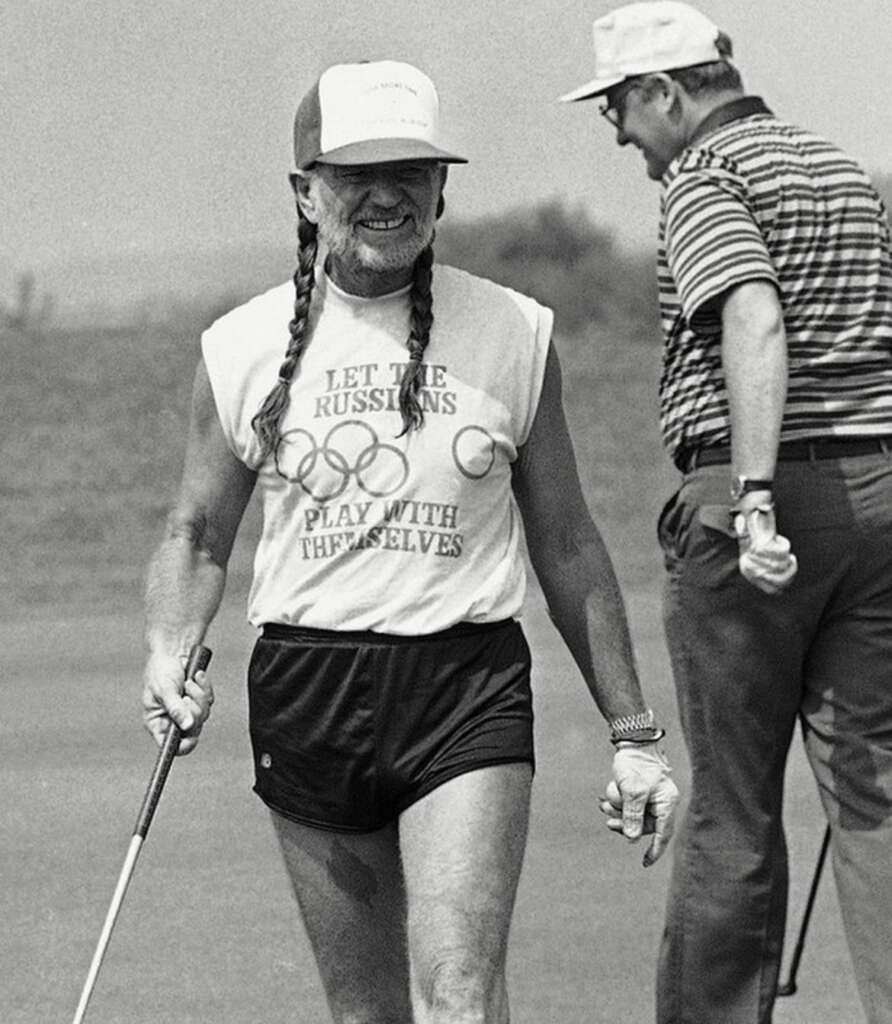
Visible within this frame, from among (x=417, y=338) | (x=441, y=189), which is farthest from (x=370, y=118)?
(x=417, y=338)

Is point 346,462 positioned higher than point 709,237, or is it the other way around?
point 709,237

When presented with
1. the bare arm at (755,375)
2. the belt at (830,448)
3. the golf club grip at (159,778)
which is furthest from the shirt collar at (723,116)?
the golf club grip at (159,778)

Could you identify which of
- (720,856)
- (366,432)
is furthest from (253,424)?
(720,856)

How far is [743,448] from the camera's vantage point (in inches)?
195

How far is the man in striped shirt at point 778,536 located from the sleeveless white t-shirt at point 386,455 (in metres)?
0.74

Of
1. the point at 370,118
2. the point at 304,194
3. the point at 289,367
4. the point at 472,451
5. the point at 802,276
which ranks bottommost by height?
the point at 472,451

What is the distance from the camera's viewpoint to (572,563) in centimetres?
441

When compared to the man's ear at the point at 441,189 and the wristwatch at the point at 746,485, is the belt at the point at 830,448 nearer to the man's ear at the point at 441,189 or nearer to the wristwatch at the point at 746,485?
the wristwatch at the point at 746,485

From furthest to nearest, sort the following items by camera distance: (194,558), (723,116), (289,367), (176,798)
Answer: (176,798)
(723,116)
(194,558)
(289,367)

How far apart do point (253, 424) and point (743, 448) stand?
1.02 metres

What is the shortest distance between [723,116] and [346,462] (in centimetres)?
138

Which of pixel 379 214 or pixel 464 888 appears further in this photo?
pixel 379 214

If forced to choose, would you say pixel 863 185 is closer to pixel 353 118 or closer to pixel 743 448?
pixel 743 448

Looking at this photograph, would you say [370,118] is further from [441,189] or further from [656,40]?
[656,40]
